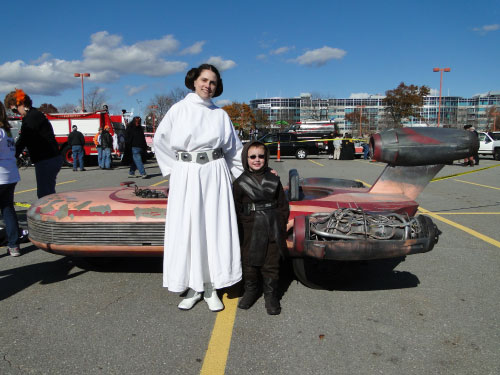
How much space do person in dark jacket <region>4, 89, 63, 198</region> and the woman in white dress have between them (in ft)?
7.63

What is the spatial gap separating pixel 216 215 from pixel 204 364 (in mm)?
960

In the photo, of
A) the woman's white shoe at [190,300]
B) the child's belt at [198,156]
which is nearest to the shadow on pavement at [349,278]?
the woman's white shoe at [190,300]

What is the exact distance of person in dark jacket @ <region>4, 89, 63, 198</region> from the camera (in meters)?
4.31

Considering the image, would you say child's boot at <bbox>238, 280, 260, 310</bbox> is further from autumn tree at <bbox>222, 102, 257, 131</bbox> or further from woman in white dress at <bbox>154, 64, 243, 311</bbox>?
autumn tree at <bbox>222, 102, 257, 131</bbox>

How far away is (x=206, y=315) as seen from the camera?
278 cm

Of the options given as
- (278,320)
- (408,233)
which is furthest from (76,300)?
(408,233)

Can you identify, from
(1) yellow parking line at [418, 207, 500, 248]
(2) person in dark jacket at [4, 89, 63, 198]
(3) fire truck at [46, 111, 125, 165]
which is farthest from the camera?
(3) fire truck at [46, 111, 125, 165]

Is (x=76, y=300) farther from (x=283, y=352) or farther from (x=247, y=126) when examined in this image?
(x=247, y=126)

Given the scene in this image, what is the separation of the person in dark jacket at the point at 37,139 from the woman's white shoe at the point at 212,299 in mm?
2735

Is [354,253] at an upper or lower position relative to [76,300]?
upper

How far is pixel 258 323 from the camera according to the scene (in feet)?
8.68

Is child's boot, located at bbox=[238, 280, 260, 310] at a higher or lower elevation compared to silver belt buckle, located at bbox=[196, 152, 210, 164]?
lower

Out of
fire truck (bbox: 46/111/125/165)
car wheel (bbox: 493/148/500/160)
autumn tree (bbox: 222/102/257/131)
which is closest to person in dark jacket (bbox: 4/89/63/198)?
fire truck (bbox: 46/111/125/165)

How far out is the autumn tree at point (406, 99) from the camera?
43.2m
